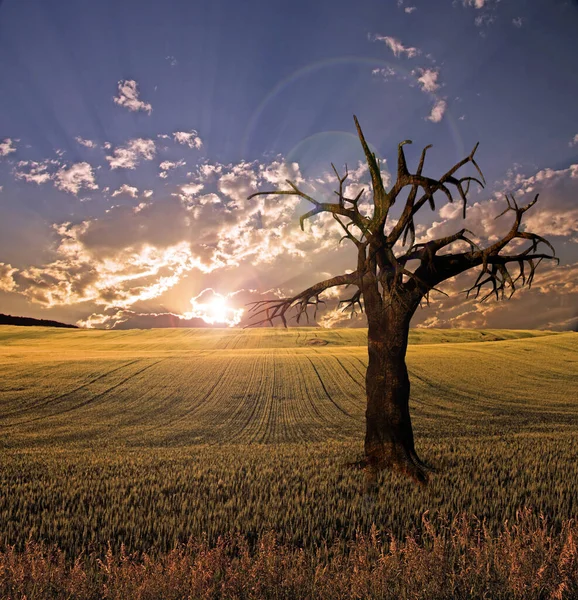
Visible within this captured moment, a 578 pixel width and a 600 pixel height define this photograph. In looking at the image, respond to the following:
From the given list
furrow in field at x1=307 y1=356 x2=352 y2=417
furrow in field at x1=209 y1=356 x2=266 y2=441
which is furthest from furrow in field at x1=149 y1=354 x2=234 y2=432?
furrow in field at x1=307 y1=356 x2=352 y2=417

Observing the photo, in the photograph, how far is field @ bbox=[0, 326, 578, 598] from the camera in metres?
6.41

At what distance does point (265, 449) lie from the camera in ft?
50.9

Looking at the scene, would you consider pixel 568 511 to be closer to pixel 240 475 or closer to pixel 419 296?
pixel 419 296

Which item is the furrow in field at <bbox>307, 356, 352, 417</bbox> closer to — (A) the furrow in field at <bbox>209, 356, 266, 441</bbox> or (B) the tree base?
(A) the furrow in field at <bbox>209, 356, 266, 441</bbox>

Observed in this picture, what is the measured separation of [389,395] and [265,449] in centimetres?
749

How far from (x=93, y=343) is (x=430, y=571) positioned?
93.3 m

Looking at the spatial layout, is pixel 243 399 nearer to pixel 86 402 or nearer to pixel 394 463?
pixel 86 402

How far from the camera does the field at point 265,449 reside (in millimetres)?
6414

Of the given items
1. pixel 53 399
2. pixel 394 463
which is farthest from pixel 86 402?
pixel 394 463

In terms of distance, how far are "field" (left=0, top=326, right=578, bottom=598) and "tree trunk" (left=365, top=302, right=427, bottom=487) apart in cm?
81

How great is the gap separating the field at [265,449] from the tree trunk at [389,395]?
81 centimetres

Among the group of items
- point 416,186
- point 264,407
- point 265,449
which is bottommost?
point 264,407

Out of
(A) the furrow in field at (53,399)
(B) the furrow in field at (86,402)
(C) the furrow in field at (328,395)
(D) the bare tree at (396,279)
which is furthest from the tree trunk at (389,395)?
(A) the furrow in field at (53,399)

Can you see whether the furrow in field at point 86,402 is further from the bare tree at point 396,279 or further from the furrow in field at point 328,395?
the bare tree at point 396,279
